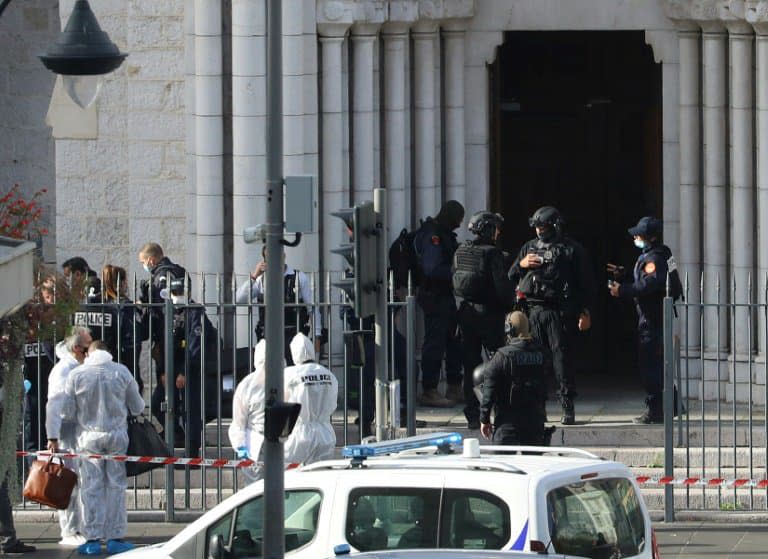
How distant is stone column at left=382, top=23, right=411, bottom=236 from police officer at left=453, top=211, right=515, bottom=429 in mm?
1634

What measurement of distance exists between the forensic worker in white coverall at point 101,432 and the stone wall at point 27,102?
6972 millimetres

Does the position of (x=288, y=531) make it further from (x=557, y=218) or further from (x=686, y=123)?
(x=686, y=123)

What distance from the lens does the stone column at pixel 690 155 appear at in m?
17.4

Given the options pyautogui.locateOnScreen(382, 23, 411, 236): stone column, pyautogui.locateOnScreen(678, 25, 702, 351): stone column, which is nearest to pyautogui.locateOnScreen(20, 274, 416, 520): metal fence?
pyautogui.locateOnScreen(382, 23, 411, 236): stone column

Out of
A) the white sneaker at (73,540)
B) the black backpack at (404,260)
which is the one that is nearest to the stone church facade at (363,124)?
the black backpack at (404,260)

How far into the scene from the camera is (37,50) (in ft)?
67.6

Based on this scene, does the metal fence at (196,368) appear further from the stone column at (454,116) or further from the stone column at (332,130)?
the stone column at (454,116)

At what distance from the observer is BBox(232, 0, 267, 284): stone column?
1666 centimetres

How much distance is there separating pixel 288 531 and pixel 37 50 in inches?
428

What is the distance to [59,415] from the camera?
45.5 feet

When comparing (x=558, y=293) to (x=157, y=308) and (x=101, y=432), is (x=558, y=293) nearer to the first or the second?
(x=157, y=308)

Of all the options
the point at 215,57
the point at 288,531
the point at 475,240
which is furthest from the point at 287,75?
the point at 288,531

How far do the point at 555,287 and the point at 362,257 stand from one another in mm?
3483

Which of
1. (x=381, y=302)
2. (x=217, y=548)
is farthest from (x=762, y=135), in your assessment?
(x=217, y=548)
